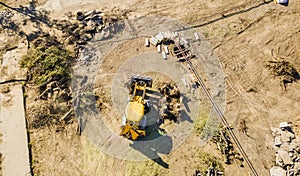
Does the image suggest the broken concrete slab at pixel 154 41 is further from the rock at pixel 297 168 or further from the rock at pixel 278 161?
the rock at pixel 297 168

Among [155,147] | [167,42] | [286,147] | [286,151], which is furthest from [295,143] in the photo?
[167,42]

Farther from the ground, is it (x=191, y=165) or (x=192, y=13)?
(x=192, y=13)

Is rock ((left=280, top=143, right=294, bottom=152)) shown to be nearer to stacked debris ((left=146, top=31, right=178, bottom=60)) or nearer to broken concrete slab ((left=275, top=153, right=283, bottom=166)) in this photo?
broken concrete slab ((left=275, top=153, right=283, bottom=166))

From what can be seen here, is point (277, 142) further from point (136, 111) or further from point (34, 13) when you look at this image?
point (34, 13)

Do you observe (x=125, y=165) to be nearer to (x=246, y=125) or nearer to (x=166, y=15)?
(x=246, y=125)

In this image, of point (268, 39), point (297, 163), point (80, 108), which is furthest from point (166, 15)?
point (297, 163)
